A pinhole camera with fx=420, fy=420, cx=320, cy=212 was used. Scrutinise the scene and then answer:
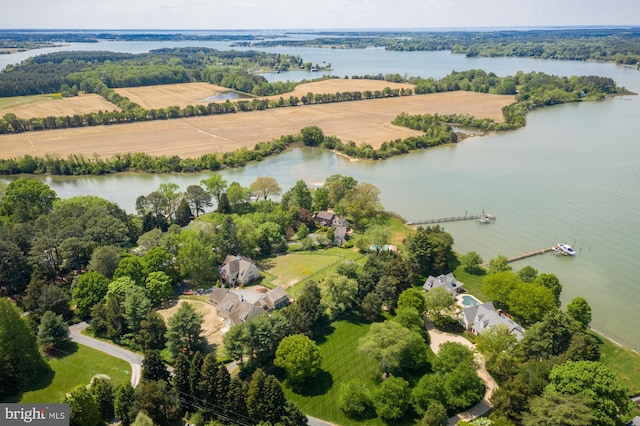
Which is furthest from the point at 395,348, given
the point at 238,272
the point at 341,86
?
the point at 341,86

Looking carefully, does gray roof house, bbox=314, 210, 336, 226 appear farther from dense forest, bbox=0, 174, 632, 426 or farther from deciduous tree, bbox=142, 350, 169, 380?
deciduous tree, bbox=142, 350, 169, 380

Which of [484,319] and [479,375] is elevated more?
[484,319]

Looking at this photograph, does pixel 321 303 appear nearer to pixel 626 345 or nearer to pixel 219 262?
pixel 219 262

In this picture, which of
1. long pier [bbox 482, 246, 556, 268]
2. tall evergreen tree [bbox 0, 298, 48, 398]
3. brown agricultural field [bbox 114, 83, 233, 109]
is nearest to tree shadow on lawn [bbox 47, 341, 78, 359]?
tall evergreen tree [bbox 0, 298, 48, 398]

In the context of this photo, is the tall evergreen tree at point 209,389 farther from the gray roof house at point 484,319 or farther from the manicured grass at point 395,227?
the manicured grass at point 395,227

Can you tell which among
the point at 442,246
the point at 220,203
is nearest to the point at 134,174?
the point at 220,203

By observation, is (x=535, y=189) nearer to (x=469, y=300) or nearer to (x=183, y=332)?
(x=469, y=300)
